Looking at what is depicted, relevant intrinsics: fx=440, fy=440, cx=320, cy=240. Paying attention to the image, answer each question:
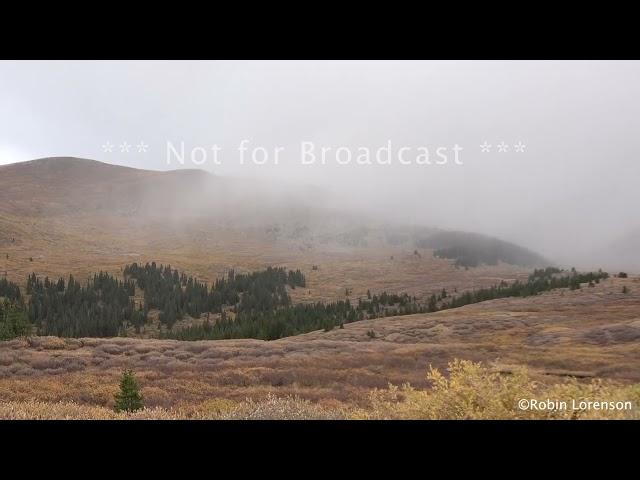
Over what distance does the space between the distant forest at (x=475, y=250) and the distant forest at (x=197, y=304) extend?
3941cm

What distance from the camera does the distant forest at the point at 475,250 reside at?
6088 inches

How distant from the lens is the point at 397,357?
1202 inches

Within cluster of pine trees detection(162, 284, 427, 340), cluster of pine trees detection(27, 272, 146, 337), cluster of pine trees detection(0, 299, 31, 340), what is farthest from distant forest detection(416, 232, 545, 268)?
cluster of pine trees detection(0, 299, 31, 340)

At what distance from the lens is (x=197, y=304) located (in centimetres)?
8831

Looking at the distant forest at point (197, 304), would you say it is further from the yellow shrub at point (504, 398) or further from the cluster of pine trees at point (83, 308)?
the yellow shrub at point (504, 398)

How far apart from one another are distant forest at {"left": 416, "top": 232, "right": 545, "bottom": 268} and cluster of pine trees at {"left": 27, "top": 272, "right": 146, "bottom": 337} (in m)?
101

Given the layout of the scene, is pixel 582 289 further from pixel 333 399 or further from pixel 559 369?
pixel 333 399

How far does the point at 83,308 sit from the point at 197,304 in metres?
21.0

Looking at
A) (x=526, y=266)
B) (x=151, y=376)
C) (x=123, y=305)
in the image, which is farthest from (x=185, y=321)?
(x=526, y=266)

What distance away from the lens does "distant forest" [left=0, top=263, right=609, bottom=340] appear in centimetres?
6619

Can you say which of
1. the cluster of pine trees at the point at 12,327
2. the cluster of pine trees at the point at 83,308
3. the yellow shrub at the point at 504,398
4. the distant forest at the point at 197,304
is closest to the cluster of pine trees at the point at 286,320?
the distant forest at the point at 197,304

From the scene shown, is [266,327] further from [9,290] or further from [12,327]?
[9,290]
